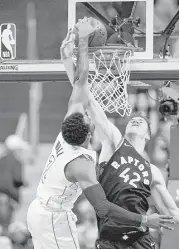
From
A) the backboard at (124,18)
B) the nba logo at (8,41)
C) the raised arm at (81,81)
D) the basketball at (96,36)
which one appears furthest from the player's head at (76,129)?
the nba logo at (8,41)

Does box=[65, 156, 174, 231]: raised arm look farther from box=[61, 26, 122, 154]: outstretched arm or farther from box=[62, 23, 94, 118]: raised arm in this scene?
box=[61, 26, 122, 154]: outstretched arm

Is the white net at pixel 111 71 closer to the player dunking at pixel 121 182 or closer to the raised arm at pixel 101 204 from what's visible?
the player dunking at pixel 121 182

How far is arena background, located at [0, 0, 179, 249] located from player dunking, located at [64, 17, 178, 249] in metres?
1.43

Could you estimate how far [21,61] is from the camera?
587cm

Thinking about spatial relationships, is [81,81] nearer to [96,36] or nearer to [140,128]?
[96,36]

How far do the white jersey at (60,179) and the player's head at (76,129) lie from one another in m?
0.08

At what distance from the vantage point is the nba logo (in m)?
6.06

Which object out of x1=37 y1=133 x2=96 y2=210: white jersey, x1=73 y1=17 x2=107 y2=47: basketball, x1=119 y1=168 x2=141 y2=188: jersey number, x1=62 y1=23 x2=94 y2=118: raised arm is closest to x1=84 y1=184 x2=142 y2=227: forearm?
x1=37 y1=133 x2=96 y2=210: white jersey

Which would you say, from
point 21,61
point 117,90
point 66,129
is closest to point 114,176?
point 66,129

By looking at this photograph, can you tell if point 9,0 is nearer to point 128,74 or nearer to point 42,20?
point 42,20

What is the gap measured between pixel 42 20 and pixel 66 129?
8.49 feet

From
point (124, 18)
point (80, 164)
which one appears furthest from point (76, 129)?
point (124, 18)

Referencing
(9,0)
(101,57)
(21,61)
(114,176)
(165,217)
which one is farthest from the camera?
(9,0)

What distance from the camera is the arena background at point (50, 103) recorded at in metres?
6.49
